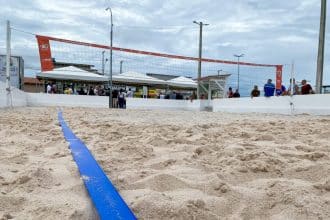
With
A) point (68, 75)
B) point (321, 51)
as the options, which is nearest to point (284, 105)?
point (321, 51)

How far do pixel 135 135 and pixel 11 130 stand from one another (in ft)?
5.56

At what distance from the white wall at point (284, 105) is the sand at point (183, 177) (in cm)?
736

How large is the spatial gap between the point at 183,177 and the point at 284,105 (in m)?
10.7

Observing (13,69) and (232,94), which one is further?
(232,94)

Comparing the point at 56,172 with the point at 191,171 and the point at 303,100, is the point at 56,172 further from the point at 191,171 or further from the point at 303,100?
the point at 303,100

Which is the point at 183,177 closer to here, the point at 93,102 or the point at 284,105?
the point at 284,105

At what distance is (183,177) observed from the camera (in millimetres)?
2537

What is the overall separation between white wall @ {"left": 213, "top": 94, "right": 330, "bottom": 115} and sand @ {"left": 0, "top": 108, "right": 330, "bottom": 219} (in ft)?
Answer: 24.1

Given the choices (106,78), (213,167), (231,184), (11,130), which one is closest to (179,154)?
(213,167)

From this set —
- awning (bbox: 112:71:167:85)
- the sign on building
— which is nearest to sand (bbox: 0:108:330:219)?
the sign on building

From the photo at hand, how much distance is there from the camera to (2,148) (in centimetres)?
355

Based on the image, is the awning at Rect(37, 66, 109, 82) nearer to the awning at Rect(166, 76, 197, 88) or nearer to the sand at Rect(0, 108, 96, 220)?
the awning at Rect(166, 76, 197, 88)

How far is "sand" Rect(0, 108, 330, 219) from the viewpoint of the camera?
6.45 ft

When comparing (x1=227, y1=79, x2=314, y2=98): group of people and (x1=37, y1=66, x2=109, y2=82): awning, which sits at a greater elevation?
(x1=37, y1=66, x2=109, y2=82): awning
